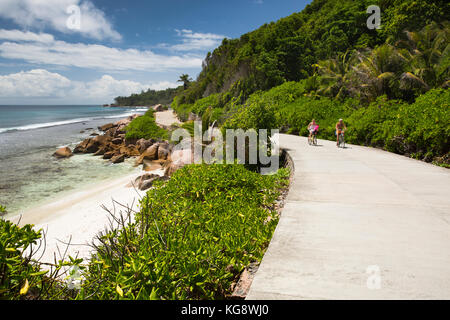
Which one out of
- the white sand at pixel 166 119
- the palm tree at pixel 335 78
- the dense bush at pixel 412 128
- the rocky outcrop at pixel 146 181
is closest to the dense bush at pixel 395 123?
the dense bush at pixel 412 128

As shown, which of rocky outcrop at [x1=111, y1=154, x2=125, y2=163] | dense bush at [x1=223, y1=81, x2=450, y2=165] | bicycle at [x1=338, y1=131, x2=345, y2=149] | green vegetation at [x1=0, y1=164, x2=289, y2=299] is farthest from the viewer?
rocky outcrop at [x1=111, y1=154, x2=125, y2=163]

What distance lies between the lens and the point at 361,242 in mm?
3004

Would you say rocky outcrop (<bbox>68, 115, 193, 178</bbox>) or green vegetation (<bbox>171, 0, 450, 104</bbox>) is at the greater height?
green vegetation (<bbox>171, 0, 450, 104</bbox>)

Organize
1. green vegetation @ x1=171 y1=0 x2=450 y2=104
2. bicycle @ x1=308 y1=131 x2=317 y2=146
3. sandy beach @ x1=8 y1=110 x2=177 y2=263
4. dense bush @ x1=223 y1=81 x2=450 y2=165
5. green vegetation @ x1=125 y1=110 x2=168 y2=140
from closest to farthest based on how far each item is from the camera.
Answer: sandy beach @ x1=8 y1=110 x2=177 y2=263, dense bush @ x1=223 y1=81 x2=450 y2=165, bicycle @ x1=308 y1=131 x2=317 y2=146, green vegetation @ x1=125 y1=110 x2=168 y2=140, green vegetation @ x1=171 y1=0 x2=450 y2=104

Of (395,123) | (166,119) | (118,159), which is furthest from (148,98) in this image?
(395,123)

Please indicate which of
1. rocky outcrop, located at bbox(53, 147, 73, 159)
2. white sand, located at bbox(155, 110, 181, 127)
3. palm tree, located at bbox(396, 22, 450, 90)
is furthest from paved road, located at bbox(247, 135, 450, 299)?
white sand, located at bbox(155, 110, 181, 127)

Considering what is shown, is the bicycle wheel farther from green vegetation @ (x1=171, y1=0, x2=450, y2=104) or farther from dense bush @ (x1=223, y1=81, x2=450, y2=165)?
green vegetation @ (x1=171, y1=0, x2=450, y2=104)

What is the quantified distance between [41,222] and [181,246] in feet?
29.7

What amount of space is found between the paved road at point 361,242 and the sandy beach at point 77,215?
4478 millimetres

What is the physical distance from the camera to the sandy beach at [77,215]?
7406mm

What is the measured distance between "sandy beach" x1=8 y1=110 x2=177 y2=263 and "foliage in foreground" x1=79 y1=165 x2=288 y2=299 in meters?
2.57

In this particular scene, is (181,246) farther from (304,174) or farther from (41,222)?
(41,222)

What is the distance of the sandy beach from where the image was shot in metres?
7.41
